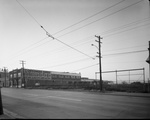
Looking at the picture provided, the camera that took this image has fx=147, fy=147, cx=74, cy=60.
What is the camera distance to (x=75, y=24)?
1894 cm

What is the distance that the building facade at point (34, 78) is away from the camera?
227 feet

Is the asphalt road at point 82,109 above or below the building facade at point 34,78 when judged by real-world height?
above

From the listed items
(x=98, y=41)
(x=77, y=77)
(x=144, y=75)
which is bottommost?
(x=77, y=77)

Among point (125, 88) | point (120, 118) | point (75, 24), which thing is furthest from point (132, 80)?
point (120, 118)

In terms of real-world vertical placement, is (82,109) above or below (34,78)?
above

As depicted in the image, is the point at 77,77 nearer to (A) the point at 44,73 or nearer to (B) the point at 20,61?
(A) the point at 44,73

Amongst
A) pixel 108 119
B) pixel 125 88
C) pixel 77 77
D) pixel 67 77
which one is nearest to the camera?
pixel 108 119

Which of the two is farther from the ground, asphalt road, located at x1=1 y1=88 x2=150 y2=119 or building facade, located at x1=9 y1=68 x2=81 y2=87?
asphalt road, located at x1=1 y1=88 x2=150 y2=119

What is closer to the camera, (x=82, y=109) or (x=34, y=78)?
(x=82, y=109)

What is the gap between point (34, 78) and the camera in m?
74.2

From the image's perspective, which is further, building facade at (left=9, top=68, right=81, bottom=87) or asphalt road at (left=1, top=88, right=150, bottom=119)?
building facade at (left=9, top=68, right=81, bottom=87)

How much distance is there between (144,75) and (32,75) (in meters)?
61.7

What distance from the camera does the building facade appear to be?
69125 mm

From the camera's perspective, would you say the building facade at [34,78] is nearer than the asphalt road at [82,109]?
No
